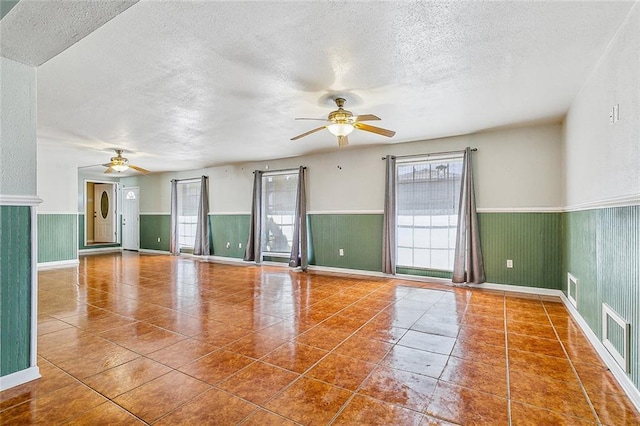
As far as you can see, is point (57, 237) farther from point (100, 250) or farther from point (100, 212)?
point (100, 212)

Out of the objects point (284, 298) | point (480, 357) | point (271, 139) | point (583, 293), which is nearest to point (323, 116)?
point (271, 139)

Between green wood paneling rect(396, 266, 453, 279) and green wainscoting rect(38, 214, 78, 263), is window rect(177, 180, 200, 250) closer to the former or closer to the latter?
green wainscoting rect(38, 214, 78, 263)

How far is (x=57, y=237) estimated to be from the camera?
744 centimetres

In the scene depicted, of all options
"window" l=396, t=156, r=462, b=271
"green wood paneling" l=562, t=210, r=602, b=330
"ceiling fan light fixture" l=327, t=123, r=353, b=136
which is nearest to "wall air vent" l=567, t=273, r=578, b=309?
"green wood paneling" l=562, t=210, r=602, b=330

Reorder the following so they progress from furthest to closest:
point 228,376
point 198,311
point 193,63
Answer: point 198,311 → point 193,63 → point 228,376

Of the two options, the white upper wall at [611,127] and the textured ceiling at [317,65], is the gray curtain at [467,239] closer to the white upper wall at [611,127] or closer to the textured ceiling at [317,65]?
the textured ceiling at [317,65]

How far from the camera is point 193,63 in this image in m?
2.76

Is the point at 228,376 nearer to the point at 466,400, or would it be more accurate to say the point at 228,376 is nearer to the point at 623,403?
the point at 466,400

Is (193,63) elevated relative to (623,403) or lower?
elevated

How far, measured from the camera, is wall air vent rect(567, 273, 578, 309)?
3.64m

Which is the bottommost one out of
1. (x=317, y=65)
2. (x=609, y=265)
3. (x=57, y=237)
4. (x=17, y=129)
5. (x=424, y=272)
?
(x=424, y=272)

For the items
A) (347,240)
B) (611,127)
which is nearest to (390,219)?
(347,240)

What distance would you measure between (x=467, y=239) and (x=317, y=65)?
148 inches

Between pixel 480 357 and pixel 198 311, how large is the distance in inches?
124
